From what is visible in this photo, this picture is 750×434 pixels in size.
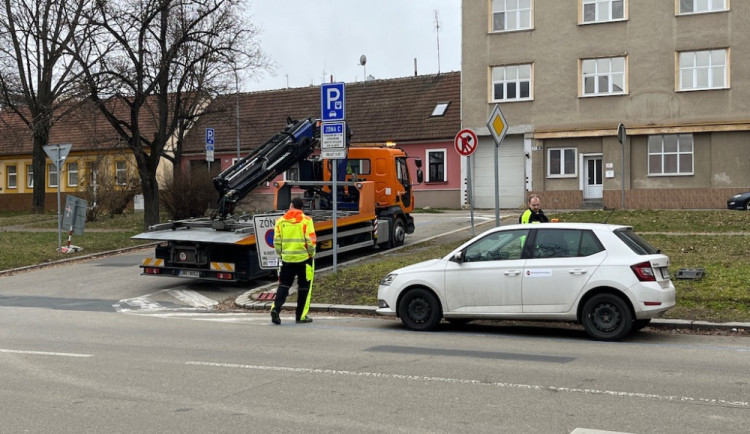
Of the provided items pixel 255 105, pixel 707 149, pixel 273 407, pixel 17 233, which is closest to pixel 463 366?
pixel 273 407

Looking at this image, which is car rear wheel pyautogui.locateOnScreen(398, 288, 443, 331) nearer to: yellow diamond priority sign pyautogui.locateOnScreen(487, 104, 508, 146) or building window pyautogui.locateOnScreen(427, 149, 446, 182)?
yellow diamond priority sign pyautogui.locateOnScreen(487, 104, 508, 146)

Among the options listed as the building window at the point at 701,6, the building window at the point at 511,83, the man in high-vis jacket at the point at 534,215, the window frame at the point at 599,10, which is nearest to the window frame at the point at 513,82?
the building window at the point at 511,83

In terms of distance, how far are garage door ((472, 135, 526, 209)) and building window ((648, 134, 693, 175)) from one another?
5.42m

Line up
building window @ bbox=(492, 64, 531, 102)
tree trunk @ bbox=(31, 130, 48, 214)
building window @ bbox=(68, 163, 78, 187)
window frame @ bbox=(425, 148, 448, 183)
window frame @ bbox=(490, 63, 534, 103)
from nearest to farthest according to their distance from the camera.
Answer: window frame @ bbox=(490, 63, 534, 103) → building window @ bbox=(492, 64, 531, 102) → tree trunk @ bbox=(31, 130, 48, 214) → window frame @ bbox=(425, 148, 448, 183) → building window @ bbox=(68, 163, 78, 187)

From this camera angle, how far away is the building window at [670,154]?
33.7 meters

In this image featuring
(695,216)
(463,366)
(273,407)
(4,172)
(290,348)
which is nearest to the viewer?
(273,407)

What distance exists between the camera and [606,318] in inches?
419

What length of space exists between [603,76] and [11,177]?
38.3 meters

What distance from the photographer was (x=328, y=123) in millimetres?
16234

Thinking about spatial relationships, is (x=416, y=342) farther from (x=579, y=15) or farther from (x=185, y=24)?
(x=579, y=15)

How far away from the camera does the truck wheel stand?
2202 cm

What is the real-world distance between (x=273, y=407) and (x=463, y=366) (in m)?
2.56

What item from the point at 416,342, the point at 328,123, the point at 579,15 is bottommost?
the point at 416,342

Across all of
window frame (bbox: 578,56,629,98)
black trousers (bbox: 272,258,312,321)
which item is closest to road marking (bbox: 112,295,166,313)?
Answer: black trousers (bbox: 272,258,312,321)
